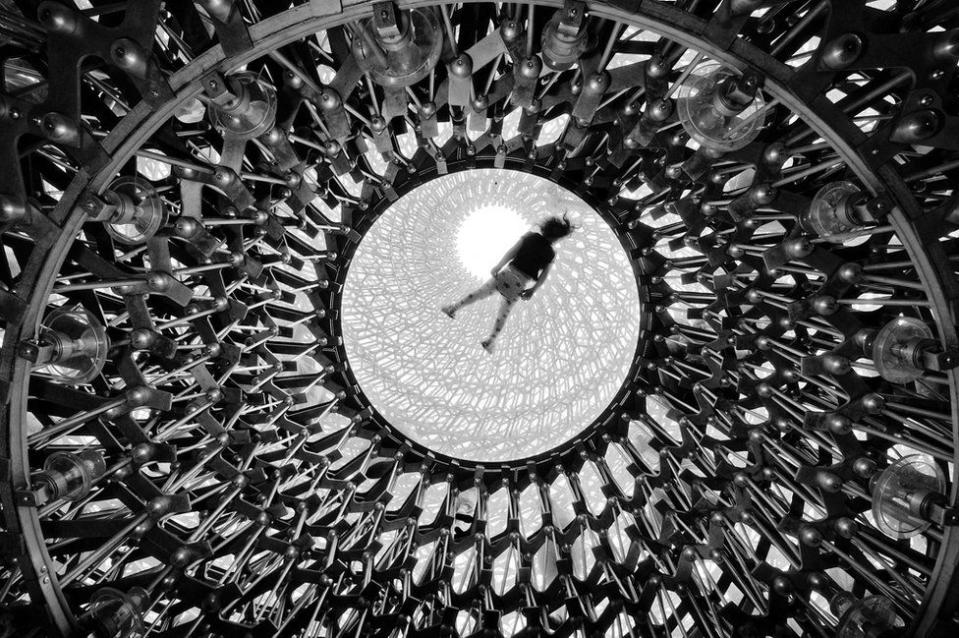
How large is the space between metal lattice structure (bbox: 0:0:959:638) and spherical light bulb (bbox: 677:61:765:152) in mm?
32

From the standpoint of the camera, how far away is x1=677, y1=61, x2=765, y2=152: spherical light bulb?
6434mm

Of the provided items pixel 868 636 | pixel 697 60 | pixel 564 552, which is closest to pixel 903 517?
pixel 868 636

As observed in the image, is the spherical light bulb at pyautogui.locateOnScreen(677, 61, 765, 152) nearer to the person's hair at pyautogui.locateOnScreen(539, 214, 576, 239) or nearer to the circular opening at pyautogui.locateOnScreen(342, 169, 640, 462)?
the person's hair at pyautogui.locateOnScreen(539, 214, 576, 239)

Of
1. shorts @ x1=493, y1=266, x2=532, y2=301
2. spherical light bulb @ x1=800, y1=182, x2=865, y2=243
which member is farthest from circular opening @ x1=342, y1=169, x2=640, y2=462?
spherical light bulb @ x1=800, y1=182, x2=865, y2=243

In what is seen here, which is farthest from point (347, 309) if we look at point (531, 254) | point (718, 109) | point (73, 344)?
point (718, 109)

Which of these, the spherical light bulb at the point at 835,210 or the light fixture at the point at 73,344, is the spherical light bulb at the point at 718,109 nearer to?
the spherical light bulb at the point at 835,210

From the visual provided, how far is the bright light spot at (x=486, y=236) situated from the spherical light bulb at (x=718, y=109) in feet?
22.1

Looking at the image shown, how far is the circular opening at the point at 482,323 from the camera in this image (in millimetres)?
12820

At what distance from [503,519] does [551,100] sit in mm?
9492

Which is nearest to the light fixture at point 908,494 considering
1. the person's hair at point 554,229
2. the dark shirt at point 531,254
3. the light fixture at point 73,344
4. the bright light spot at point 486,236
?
the dark shirt at point 531,254

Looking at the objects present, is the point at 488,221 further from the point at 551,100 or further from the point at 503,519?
the point at 503,519

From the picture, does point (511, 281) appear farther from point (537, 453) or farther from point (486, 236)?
point (537, 453)

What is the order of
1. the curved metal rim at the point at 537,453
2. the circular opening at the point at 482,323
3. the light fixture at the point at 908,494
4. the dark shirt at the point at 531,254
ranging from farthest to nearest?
the circular opening at the point at 482,323 → the curved metal rim at the point at 537,453 → the dark shirt at the point at 531,254 → the light fixture at the point at 908,494

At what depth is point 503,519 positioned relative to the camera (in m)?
14.2
